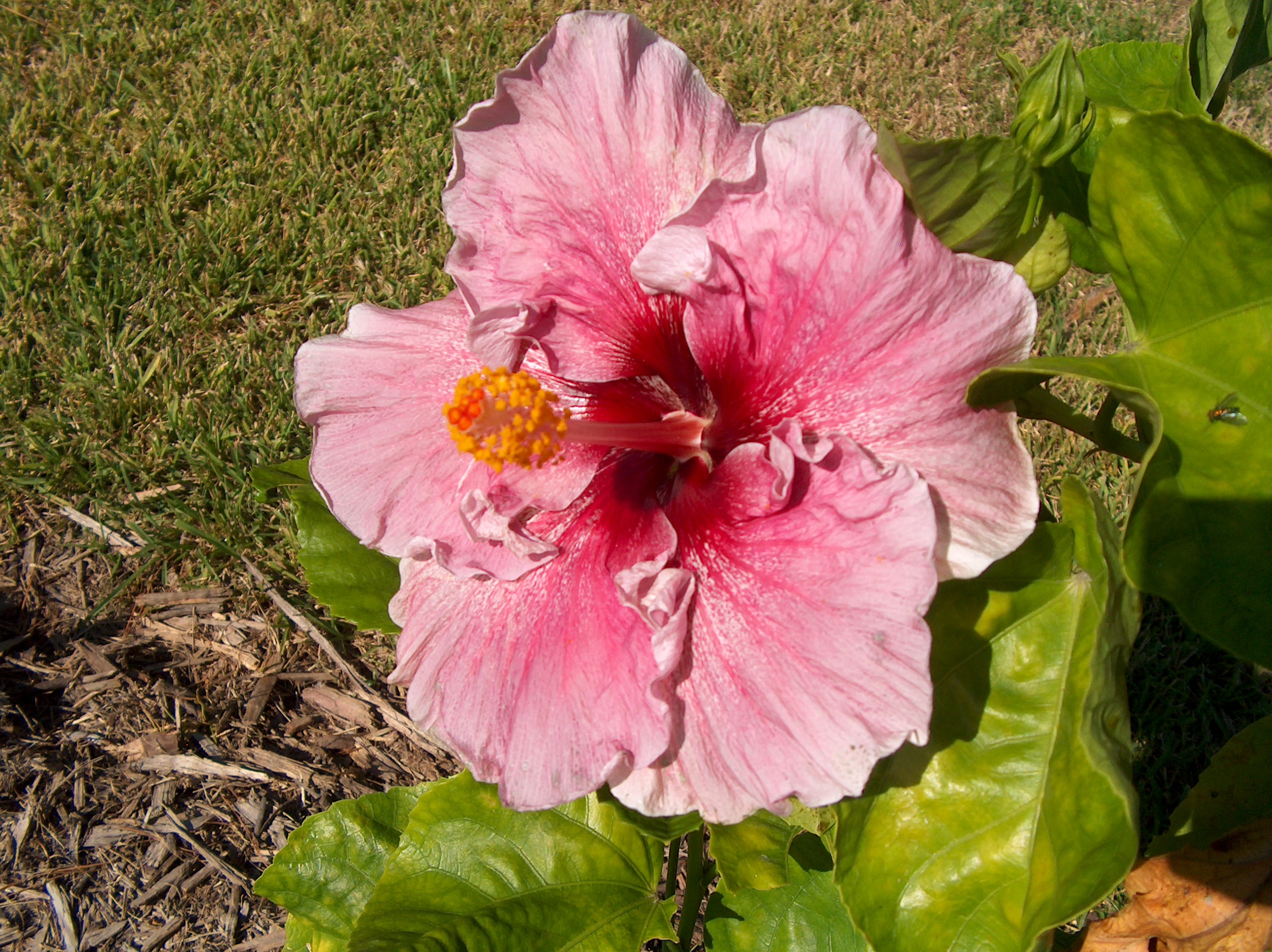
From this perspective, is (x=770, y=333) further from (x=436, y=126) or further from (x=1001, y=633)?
(x=436, y=126)

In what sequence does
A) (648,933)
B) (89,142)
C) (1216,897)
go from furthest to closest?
(89,142)
(648,933)
(1216,897)

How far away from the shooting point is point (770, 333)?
3.53 ft

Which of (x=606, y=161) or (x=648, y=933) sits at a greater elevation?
(x=606, y=161)

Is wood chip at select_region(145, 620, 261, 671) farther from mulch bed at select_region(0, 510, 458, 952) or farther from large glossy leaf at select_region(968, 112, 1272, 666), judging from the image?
large glossy leaf at select_region(968, 112, 1272, 666)

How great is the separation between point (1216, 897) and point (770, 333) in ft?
3.13

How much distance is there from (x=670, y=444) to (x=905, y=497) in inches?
15.4

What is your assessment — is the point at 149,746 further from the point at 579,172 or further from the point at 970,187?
the point at 970,187

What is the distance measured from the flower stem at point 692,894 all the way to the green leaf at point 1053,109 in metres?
1.12

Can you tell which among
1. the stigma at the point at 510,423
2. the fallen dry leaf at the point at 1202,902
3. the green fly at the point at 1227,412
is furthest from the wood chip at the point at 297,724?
the green fly at the point at 1227,412

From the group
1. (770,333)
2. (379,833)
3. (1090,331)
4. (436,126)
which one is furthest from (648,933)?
(436,126)

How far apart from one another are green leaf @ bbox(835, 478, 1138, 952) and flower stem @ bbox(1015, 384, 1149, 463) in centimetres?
10

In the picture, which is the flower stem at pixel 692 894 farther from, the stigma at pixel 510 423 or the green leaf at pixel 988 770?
the stigma at pixel 510 423

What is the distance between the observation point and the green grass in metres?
2.96

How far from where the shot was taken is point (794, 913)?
5.17ft
